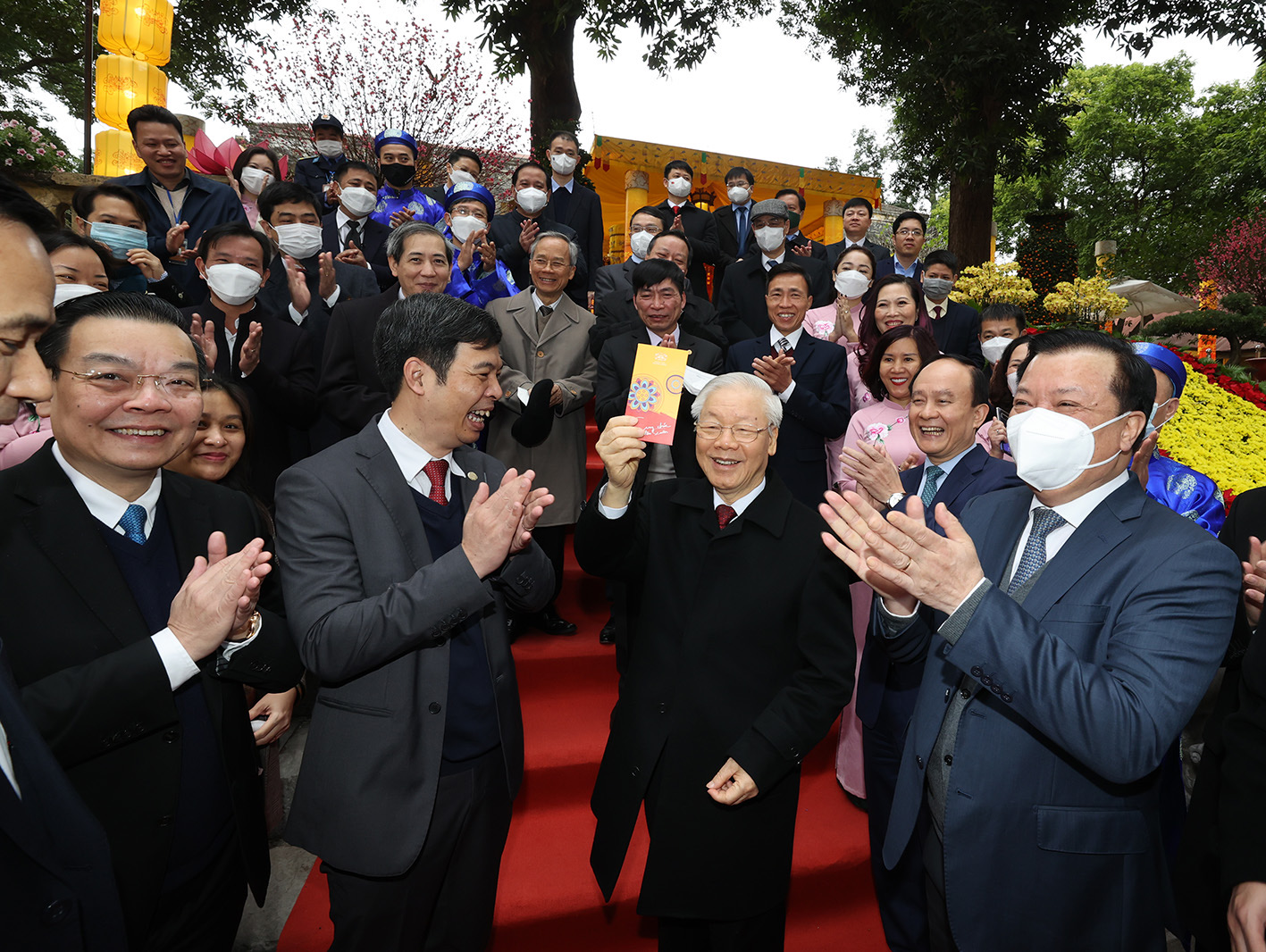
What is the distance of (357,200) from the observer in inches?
207

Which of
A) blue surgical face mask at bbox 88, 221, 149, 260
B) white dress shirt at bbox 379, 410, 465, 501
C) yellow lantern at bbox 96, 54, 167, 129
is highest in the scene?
yellow lantern at bbox 96, 54, 167, 129

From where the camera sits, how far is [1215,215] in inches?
971

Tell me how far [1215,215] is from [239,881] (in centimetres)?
3350

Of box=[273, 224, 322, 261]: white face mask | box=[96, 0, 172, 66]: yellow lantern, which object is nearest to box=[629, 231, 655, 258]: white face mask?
box=[273, 224, 322, 261]: white face mask

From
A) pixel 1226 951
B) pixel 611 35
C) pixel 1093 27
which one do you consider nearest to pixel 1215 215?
pixel 1093 27

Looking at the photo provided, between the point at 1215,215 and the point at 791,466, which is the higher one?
the point at 1215,215

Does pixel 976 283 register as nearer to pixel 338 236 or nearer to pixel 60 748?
pixel 338 236

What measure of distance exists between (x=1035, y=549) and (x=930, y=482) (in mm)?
1114

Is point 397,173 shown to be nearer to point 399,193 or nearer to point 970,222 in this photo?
point 399,193

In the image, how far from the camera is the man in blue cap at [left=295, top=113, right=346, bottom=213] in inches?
253

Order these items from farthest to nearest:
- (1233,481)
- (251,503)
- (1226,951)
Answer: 1. (1233,481)
2. (251,503)
3. (1226,951)

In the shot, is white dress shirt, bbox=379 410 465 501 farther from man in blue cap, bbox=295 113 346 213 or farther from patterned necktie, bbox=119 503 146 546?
man in blue cap, bbox=295 113 346 213

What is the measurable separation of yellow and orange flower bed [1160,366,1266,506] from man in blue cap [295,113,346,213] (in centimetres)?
753

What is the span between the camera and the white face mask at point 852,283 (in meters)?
5.23
